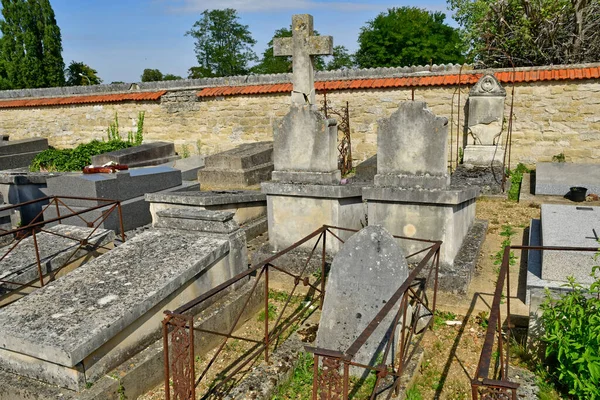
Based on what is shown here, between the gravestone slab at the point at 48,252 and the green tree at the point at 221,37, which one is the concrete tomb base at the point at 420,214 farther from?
the green tree at the point at 221,37

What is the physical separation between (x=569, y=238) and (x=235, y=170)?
715 centimetres

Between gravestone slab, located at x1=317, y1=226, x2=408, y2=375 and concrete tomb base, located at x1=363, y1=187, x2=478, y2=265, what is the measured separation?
133 cm

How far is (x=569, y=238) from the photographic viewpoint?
4.68m

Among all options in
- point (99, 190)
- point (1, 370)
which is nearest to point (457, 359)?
point (1, 370)

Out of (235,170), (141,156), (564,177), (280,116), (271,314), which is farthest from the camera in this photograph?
(280,116)

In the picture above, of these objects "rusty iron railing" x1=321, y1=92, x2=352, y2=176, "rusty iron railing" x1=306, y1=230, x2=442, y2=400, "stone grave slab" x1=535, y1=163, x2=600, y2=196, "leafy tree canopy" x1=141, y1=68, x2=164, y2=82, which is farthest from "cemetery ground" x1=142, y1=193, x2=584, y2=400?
"leafy tree canopy" x1=141, y1=68, x2=164, y2=82

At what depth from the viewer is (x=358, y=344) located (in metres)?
2.44

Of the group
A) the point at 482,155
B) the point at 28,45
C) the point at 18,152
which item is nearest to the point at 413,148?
the point at 482,155

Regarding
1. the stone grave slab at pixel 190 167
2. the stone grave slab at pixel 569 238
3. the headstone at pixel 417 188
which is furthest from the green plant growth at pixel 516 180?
the stone grave slab at pixel 190 167

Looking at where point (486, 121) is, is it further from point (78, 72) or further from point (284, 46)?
point (78, 72)

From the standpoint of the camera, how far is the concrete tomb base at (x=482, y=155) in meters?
10.7

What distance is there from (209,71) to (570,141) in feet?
140

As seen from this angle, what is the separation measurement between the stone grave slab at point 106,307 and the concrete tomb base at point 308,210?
1.07 metres

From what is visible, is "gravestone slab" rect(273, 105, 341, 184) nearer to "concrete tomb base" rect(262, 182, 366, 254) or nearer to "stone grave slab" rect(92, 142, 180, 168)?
"concrete tomb base" rect(262, 182, 366, 254)
